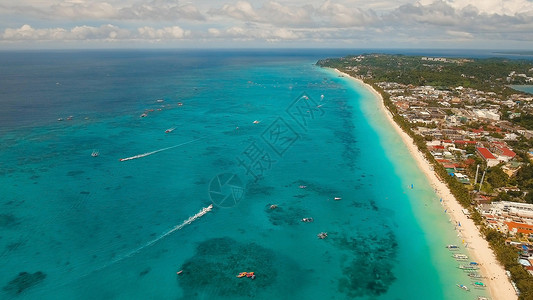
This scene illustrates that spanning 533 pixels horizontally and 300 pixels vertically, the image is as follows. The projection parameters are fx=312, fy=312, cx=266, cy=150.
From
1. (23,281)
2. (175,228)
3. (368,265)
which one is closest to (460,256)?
(368,265)

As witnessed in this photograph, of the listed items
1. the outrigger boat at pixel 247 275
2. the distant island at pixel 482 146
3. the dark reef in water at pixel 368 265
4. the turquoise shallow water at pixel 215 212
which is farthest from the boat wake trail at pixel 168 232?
the distant island at pixel 482 146

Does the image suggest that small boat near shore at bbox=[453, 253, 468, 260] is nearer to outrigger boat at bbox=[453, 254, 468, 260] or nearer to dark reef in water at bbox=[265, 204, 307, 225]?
outrigger boat at bbox=[453, 254, 468, 260]

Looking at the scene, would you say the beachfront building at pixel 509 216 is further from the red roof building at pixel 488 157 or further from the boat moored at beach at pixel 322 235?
the boat moored at beach at pixel 322 235

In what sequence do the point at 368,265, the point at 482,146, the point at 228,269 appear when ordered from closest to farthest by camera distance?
the point at 228,269
the point at 368,265
the point at 482,146

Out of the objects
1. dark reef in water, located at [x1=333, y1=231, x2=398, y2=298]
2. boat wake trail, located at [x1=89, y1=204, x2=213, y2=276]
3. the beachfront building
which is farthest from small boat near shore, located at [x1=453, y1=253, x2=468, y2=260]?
boat wake trail, located at [x1=89, y1=204, x2=213, y2=276]

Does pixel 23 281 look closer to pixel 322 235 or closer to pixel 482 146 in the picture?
pixel 322 235
